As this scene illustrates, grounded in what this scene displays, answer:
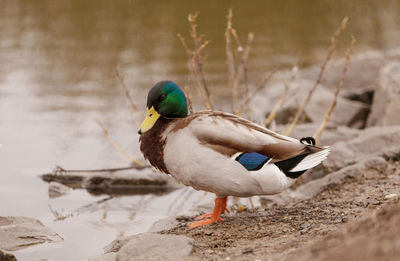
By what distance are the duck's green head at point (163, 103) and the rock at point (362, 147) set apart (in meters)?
1.98

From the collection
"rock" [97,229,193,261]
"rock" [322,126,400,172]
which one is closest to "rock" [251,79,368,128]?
"rock" [322,126,400,172]

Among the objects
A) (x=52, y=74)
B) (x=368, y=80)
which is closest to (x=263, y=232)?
(x=368, y=80)

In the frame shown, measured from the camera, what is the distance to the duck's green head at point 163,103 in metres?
4.04

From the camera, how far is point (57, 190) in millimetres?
5715

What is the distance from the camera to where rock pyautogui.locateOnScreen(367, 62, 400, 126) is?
670 cm

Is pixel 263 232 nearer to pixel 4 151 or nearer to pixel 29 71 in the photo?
pixel 4 151

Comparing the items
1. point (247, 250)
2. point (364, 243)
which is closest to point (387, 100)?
point (247, 250)

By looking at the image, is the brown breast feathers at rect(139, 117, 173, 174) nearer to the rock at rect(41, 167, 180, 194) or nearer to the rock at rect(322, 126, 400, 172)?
the rock at rect(41, 167, 180, 194)

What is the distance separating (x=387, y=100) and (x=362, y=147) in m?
1.32

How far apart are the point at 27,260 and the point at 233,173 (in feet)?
4.75

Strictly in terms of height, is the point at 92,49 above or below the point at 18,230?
above

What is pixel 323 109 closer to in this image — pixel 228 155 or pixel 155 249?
pixel 228 155

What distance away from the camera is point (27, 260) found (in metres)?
4.21

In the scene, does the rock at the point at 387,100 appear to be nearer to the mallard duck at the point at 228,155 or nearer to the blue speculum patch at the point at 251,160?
the mallard duck at the point at 228,155
